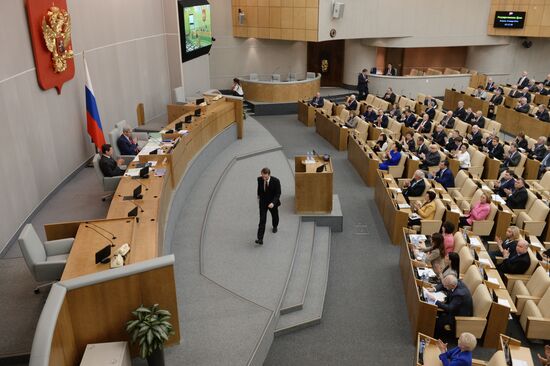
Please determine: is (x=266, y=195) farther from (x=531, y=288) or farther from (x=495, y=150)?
(x=495, y=150)

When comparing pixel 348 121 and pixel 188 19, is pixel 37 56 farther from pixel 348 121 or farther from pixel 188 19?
pixel 348 121

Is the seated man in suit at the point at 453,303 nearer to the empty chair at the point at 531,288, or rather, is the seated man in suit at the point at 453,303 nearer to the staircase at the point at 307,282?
the empty chair at the point at 531,288

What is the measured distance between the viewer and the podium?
27.5ft

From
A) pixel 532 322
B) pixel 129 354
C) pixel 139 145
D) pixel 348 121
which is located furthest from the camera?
pixel 348 121

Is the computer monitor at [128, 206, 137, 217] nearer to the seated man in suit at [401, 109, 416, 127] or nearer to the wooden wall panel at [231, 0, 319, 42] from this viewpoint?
the seated man in suit at [401, 109, 416, 127]

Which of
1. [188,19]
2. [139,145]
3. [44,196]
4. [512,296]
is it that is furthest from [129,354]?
A: [188,19]

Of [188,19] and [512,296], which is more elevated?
[188,19]

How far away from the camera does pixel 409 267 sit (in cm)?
665

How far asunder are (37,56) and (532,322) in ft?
25.8

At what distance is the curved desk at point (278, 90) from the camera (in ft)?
57.0

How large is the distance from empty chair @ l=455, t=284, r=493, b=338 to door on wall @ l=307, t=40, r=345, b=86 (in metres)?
16.3

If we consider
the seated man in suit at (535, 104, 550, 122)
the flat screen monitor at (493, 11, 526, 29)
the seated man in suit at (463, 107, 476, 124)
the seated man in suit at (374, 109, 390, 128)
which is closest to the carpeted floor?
the seated man in suit at (374, 109, 390, 128)

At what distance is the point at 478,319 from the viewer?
5625 millimetres

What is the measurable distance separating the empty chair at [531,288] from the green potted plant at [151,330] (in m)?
4.36
